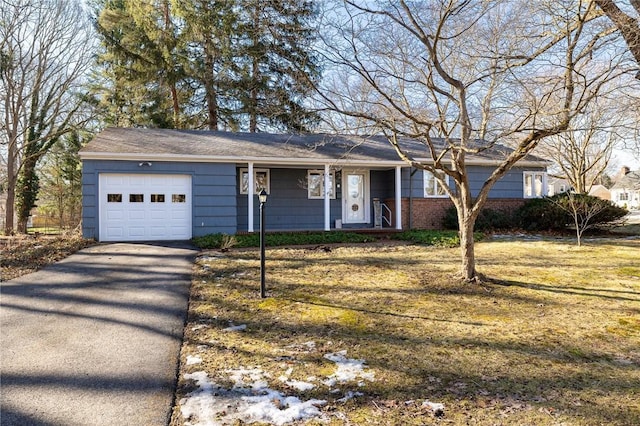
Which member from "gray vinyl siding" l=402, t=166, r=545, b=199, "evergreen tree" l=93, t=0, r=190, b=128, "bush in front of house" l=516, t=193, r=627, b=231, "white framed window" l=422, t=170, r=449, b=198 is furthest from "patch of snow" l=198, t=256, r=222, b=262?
"evergreen tree" l=93, t=0, r=190, b=128

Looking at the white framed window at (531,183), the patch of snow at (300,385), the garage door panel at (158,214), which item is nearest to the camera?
the patch of snow at (300,385)

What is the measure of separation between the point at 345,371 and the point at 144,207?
9895mm

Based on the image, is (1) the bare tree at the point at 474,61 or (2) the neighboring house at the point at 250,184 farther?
(2) the neighboring house at the point at 250,184

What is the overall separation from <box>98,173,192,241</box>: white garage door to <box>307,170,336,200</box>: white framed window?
173 inches

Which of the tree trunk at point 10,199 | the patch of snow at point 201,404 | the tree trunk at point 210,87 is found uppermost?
the tree trunk at point 210,87

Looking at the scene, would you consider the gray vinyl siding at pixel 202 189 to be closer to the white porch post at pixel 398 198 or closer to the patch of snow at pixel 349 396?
the white porch post at pixel 398 198

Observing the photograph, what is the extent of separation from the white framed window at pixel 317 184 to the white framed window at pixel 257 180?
4.98 ft

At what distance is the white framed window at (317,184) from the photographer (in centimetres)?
1453

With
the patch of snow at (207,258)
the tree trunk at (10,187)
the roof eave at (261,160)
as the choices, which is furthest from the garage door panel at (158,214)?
the tree trunk at (10,187)

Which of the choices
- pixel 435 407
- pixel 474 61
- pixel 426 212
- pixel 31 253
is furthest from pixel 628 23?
pixel 31 253

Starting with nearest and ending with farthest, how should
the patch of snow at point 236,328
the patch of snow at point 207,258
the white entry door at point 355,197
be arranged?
the patch of snow at point 236,328, the patch of snow at point 207,258, the white entry door at point 355,197

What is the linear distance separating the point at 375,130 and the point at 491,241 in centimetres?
651

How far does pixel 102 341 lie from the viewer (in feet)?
14.0

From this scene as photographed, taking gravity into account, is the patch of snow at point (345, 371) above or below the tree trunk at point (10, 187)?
below
